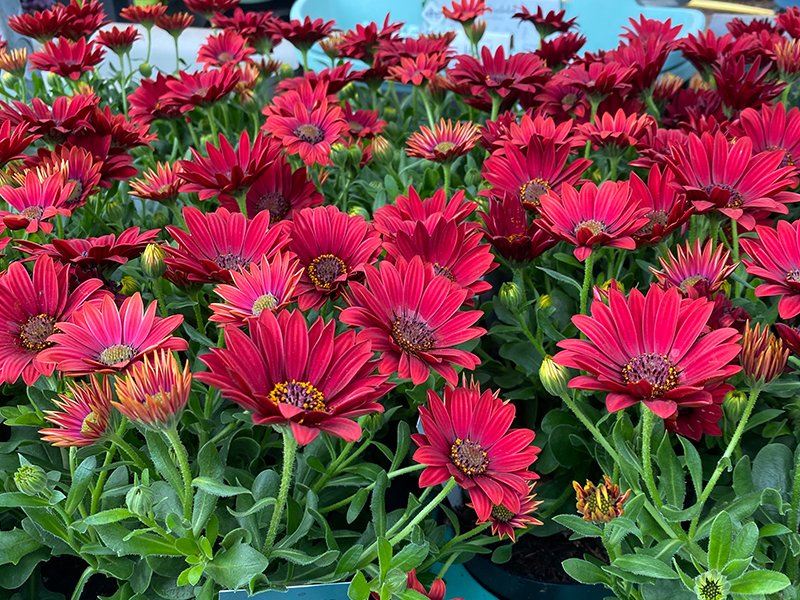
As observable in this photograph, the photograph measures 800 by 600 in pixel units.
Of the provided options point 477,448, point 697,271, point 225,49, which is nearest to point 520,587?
point 477,448

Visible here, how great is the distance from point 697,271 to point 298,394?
373mm

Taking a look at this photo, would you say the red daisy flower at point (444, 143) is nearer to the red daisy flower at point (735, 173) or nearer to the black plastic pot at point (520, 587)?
the red daisy flower at point (735, 173)

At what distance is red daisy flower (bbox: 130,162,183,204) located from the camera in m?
0.78

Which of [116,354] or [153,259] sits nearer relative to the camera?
[116,354]

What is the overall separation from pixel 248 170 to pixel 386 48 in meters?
0.55

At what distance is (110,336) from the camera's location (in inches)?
20.4

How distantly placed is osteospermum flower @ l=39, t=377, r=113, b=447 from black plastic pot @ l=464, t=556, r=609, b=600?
389 millimetres

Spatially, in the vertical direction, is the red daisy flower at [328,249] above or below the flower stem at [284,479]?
above

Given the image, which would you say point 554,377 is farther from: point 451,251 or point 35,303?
point 35,303

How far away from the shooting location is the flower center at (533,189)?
781 millimetres

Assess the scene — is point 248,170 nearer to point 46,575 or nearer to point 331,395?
point 331,395

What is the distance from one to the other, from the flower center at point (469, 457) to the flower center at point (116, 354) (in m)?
0.24

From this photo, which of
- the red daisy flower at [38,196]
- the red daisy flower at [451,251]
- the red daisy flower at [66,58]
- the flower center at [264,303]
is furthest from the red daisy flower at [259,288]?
the red daisy flower at [66,58]

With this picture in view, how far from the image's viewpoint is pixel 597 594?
0.68m
